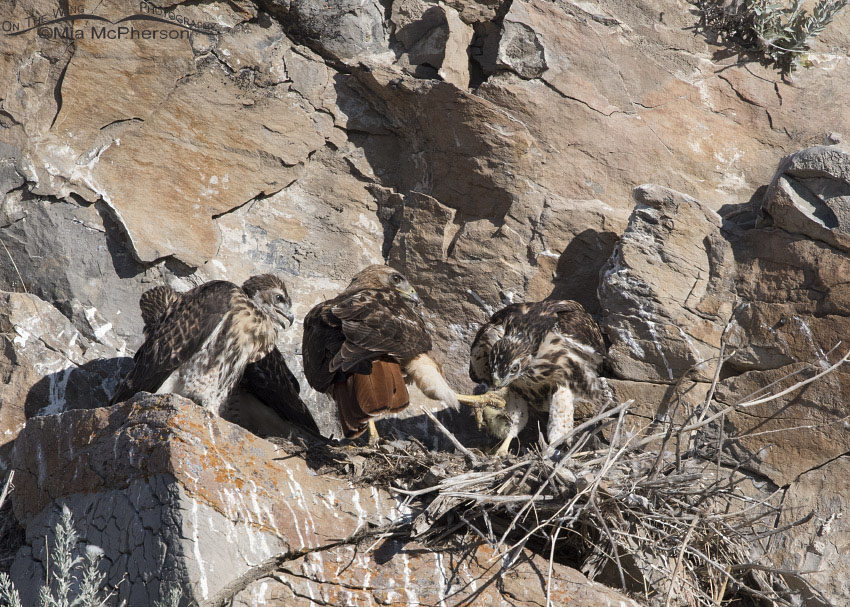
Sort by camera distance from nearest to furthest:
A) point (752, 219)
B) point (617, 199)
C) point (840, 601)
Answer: point (840, 601) < point (752, 219) < point (617, 199)

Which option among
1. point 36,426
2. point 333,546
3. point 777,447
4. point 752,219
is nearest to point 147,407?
point 36,426

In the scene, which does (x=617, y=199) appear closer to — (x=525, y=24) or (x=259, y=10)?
(x=525, y=24)

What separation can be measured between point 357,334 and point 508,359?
3.41 feet

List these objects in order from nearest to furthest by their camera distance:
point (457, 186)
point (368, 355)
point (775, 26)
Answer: point (368, 355) < point (457, 186) < point (775, 26)

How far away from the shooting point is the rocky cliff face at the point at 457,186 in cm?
523

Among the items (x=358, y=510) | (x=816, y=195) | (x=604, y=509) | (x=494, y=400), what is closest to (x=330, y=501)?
(x=358, y=510)

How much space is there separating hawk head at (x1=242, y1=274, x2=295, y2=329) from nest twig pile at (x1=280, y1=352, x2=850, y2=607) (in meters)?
1.12

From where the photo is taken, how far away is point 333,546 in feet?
13.1

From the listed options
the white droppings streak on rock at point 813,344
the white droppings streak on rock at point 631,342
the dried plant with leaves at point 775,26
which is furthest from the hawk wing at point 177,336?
the dried plant with leaves at point 775,26

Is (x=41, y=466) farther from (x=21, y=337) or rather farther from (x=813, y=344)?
(x=813, y=344)

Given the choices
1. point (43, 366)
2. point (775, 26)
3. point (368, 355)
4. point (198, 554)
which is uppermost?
point (775, 26)

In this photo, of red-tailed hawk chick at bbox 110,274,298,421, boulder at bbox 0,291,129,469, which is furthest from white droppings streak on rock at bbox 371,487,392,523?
boulder at bbox 0,291,129,469

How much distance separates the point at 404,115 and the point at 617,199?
1.79 metres

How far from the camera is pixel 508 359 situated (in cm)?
509
